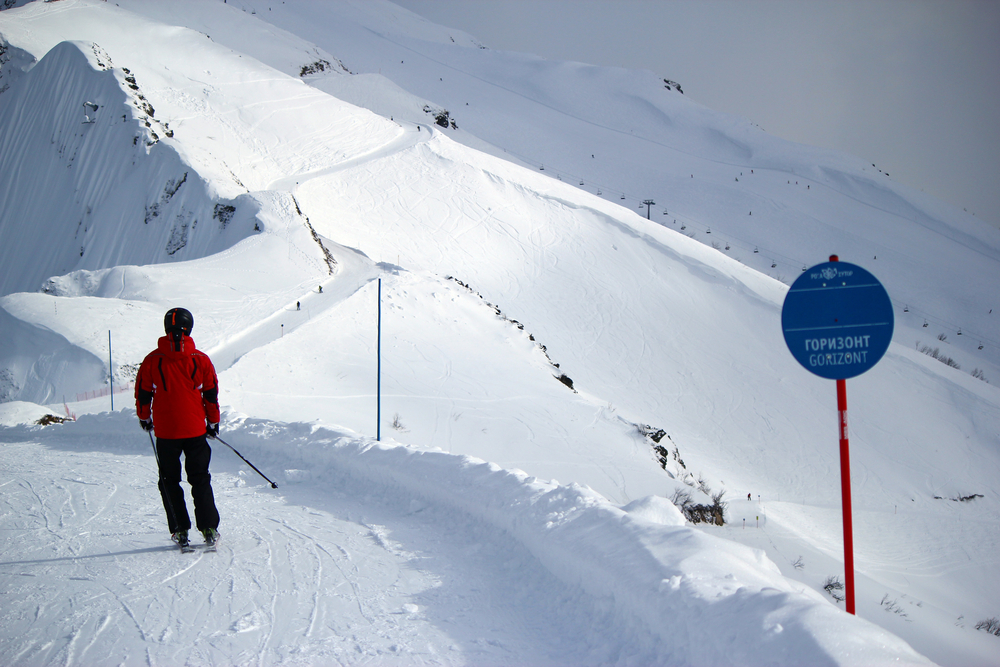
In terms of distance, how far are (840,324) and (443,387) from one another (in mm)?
12796

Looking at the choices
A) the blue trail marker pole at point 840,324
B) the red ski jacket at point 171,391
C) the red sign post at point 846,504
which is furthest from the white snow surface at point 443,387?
the blue trail marker pole at point 840,324

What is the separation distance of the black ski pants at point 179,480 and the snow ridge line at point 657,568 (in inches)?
83.2

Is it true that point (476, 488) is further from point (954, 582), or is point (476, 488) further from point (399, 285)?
point (399, 285)

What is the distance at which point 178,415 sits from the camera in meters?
5.12

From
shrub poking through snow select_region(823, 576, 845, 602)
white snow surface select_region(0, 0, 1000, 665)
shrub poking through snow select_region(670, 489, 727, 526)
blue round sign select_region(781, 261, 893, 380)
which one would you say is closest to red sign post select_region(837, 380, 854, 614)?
blue round sign select_region(781, 261, 893, 380)

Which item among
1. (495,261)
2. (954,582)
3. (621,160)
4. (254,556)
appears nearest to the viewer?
(254,556)

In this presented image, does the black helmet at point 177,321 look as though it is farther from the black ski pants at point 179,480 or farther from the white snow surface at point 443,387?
the white snow surface at point 443,387

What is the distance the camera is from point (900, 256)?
4397 cm

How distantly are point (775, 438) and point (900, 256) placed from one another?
30.9 meters

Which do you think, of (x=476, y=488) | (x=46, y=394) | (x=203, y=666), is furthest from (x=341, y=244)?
(x=203, y=666)

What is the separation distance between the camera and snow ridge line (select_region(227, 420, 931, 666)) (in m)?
3.28

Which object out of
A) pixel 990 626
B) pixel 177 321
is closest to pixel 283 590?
pixel 177 321

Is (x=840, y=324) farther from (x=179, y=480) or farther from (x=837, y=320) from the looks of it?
(x=179, y=480)

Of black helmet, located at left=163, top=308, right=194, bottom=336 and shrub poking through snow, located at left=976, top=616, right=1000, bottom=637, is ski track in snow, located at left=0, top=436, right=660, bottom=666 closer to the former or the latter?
black helmet, located at left=163, top=308, right=194, bottom=336
